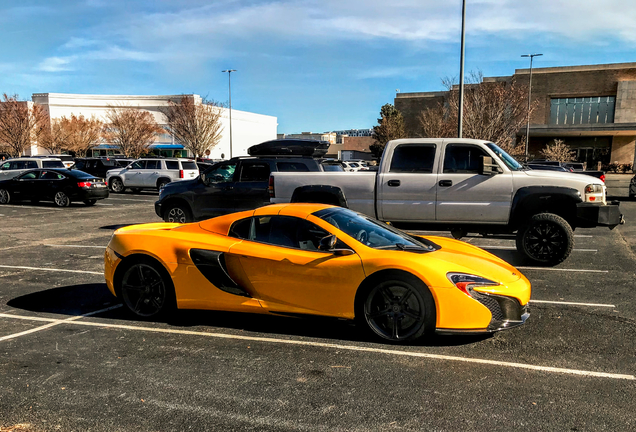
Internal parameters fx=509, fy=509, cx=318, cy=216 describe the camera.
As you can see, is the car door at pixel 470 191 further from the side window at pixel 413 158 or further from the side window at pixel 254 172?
the side window at pixel 254 172

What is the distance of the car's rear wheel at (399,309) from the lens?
4619 mm

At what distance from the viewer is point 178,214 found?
12.6m

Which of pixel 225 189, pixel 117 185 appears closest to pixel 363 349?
pixel 225 189

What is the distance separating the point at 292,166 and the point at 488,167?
464 centimetres

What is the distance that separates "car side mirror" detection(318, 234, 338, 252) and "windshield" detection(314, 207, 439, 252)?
321 mm

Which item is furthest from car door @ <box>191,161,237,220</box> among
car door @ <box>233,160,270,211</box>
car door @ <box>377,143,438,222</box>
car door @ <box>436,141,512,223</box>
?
car door @ <box>436,141,512,223</box>

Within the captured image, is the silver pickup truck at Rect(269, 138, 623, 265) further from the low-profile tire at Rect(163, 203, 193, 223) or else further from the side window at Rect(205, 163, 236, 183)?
the low-profile tire at Rect(163, 203, 193, 223)

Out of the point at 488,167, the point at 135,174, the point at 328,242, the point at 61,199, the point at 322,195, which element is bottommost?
the point at 61,199

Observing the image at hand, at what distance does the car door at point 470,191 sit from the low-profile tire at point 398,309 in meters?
4.37

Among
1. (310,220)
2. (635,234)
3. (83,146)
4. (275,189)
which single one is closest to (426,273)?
(310,220)

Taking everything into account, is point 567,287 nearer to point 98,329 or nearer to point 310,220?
point 310,220

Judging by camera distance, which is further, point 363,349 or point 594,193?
point 594,193

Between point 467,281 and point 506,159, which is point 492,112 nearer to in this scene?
point 506,159

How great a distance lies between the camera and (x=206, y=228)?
557cm
